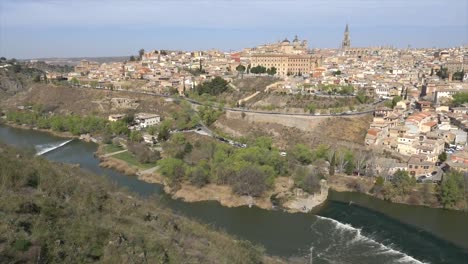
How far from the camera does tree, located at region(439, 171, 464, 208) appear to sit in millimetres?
16016

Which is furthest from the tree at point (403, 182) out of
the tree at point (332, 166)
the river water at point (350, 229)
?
the tree at point (332, 166)

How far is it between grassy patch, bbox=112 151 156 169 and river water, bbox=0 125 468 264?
8.59 ft

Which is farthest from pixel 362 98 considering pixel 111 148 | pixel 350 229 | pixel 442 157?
pixel 111 148

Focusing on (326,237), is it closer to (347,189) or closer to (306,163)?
(347,189)

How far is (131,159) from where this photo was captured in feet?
73.8

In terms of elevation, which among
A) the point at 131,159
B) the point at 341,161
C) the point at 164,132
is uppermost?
the point at 164,132

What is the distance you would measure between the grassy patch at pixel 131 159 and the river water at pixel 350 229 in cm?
262

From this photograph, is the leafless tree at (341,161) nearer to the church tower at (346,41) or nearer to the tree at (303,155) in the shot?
the tree at (303,155)

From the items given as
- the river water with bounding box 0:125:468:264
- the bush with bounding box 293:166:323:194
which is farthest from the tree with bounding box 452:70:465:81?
the bush with bounding box 293:166:323:194

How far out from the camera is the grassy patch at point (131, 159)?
69.8ft

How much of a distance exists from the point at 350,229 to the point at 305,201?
2815 mm

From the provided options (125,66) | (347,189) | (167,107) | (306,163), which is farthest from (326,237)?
(125,66)

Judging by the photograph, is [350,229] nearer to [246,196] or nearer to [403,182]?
[403,182]

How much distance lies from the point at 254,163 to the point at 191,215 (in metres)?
4.46
